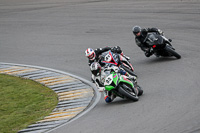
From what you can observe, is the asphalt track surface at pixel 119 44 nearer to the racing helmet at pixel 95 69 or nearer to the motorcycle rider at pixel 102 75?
the motorcycle rider at pixel 102 75

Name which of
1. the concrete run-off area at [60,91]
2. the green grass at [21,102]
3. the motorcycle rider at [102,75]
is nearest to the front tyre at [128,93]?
the motorcycle rider at [102,75]

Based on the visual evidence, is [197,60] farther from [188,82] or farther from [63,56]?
[63,56]

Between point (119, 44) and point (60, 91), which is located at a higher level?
point (119, 44)

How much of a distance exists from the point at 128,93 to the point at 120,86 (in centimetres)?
29

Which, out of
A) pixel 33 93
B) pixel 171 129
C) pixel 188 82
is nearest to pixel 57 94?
pixel 33 93

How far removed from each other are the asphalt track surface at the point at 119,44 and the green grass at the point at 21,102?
5.24 ft

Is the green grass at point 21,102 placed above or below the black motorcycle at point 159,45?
below

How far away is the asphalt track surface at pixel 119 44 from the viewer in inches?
371

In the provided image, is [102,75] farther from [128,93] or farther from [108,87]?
[128,93]

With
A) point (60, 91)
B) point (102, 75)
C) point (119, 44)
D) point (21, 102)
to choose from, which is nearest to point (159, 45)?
point (119, 44)

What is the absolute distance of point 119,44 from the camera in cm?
1823

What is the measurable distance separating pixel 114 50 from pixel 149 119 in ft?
14.9

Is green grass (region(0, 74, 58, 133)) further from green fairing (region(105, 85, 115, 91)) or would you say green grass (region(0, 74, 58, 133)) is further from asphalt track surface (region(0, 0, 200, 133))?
green fairing (region(105, 85, 115, 91))

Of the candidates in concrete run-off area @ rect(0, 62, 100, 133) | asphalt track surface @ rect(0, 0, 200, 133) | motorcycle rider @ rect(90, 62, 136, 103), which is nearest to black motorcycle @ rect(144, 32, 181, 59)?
asphalt track surface @ rect(0, 0, 200, 133)
